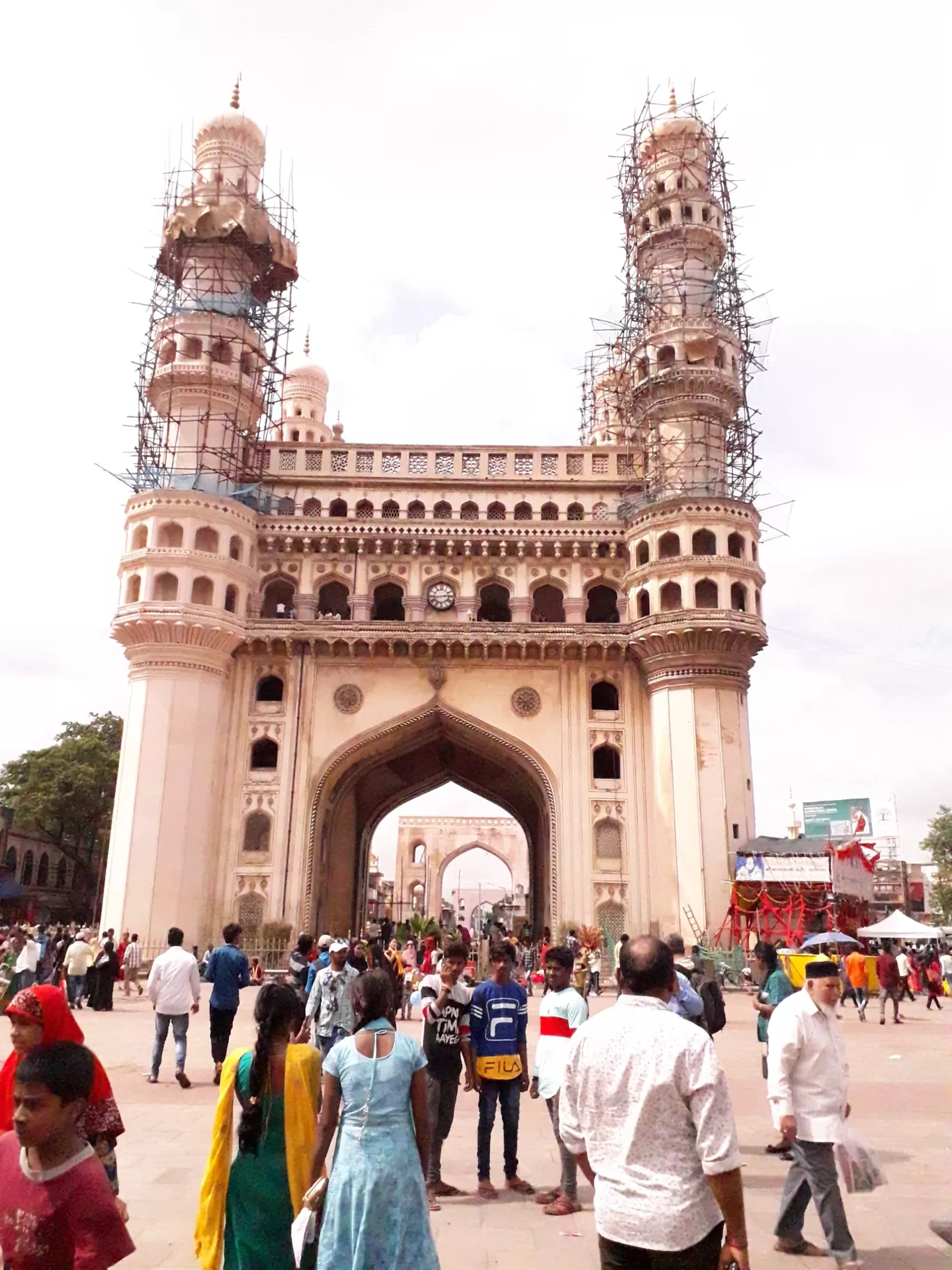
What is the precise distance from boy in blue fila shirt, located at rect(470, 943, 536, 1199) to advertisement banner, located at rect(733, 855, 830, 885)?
20922mm

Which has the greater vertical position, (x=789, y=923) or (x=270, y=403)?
(x=270, y=403)

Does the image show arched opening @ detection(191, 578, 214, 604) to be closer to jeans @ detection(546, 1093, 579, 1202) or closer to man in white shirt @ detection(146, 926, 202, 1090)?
man in white shirt @ detection(146, 926, 202, 1090)

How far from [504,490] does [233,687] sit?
10834 millimetres

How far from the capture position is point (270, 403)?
35.2 meters

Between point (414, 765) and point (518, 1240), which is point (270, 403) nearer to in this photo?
point (414, 765)

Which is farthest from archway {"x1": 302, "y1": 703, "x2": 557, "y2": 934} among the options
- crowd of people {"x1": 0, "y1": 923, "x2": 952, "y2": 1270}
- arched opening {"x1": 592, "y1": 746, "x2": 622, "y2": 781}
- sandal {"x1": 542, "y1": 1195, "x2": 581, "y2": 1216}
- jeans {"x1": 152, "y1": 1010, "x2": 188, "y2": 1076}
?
crowd of people {"x1": 0, "y1": 923, "x2": 952, "y2": 1270}

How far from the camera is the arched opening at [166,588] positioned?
29.7m

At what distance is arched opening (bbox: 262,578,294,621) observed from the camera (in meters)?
32.7

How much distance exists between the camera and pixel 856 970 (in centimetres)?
1964

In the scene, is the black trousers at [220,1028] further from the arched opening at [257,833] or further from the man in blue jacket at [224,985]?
the arched opening at [257,833]

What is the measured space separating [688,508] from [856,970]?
49.1 ft

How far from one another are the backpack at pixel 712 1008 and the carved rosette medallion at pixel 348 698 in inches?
906

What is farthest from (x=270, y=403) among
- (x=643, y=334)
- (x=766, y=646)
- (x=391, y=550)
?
(x=766, y=646)

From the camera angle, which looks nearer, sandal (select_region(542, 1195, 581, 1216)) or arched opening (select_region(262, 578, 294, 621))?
sandal (select_region(542, 1195, 581, 1216))
